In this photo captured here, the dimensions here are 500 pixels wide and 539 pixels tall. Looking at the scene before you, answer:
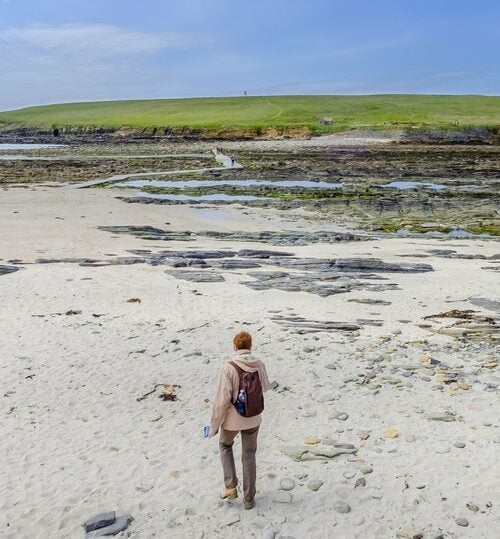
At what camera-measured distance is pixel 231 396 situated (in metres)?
8.06

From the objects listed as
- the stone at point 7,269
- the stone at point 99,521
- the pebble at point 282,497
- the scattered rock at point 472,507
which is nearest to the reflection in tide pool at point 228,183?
the stone at point 7,269

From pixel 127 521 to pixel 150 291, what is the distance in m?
13.0

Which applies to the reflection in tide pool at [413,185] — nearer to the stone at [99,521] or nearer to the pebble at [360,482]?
the pebble at [360,482]

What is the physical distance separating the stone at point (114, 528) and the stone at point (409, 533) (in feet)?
12.4

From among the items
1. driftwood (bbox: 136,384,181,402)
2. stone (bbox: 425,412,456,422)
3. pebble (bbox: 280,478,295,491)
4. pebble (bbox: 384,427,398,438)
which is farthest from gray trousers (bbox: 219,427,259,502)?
stone (bbox: 425,412,456,422)

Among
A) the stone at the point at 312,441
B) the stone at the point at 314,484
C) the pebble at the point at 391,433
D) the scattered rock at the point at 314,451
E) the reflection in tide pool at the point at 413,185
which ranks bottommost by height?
the reflection in tide pool at the point at 413,185

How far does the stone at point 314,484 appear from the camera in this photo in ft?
30.8

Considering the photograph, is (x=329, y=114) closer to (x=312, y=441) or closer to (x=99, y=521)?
(x=312, y=441)

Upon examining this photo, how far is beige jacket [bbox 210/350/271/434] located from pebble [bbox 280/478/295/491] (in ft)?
5.83

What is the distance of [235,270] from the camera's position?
81.4 ft

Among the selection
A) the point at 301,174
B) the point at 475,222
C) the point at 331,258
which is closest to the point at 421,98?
the point at 301,174

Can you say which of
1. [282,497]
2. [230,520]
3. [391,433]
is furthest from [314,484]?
[391,433]

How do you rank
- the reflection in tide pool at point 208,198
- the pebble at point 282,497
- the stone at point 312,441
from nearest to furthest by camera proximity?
the pebble at point 282,497
the stone at point 312,441
the reflection in tide pool at point 208,198

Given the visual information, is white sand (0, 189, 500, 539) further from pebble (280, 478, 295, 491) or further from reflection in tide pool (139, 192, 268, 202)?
reflection in tide pool (139, 192, 268, 202)
